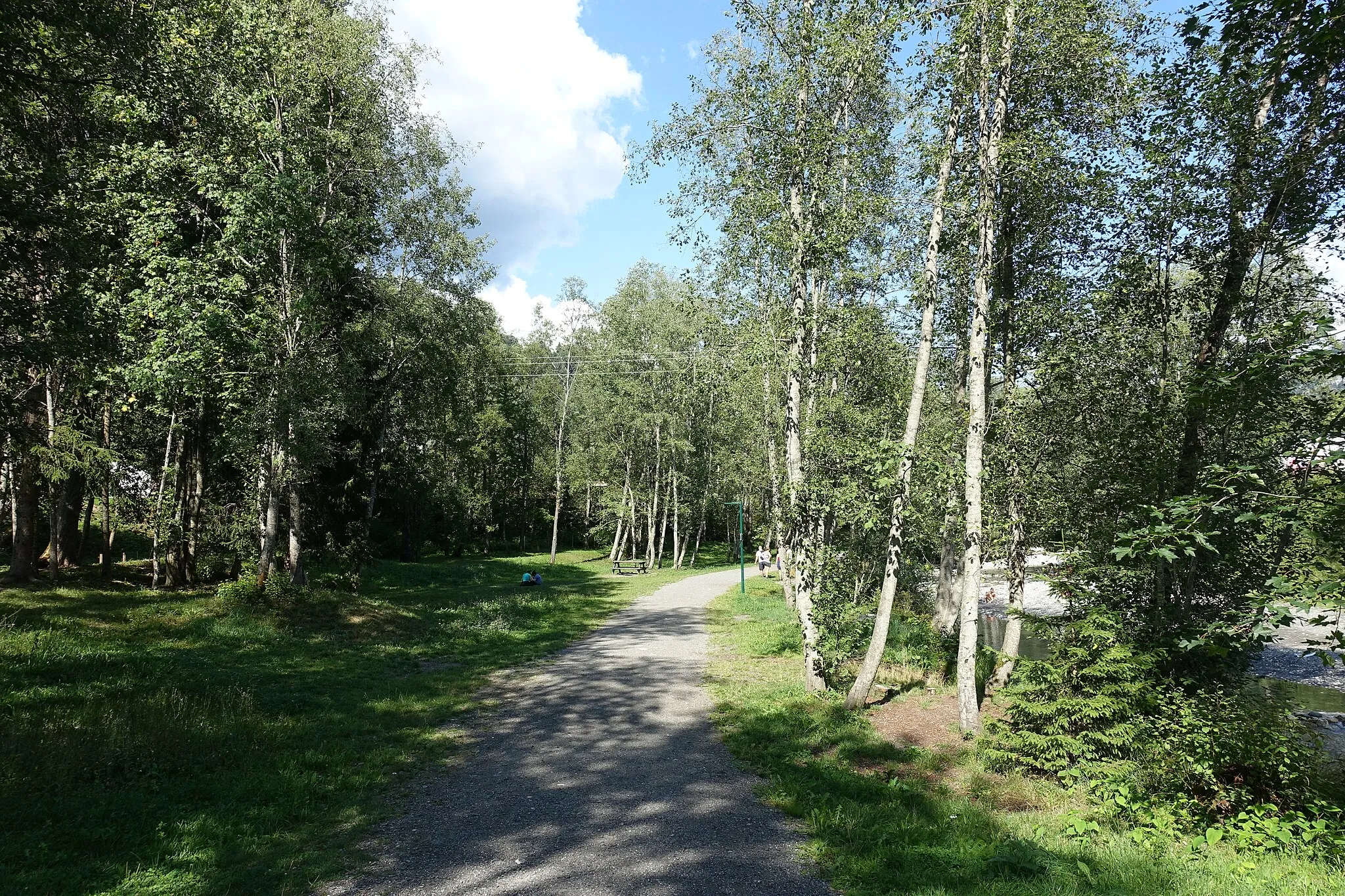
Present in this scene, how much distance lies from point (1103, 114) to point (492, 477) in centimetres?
4097

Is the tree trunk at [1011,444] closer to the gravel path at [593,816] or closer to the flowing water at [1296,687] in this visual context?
the flowing water at [1296,687]

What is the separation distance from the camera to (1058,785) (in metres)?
7.62

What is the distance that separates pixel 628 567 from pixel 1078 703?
105 feet

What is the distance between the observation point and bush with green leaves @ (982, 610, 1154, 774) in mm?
7422

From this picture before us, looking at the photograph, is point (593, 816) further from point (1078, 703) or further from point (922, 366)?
point (922, 366)

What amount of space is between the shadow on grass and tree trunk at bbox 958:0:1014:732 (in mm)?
1005

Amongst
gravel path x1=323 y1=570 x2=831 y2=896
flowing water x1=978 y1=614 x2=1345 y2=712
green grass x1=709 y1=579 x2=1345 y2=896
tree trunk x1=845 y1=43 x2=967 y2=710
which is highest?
tree trunk x1=845 y1=43 x2=967 y2=710

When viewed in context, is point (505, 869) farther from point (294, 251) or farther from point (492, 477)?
point (492, 477)

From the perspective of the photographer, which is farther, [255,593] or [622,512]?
[622,512]

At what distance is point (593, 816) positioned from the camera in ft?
20.5

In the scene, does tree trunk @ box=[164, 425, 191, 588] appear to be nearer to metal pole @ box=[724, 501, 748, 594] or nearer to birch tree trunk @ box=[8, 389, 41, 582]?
birch tree trunk @ box=[8, 389, 41, 582]

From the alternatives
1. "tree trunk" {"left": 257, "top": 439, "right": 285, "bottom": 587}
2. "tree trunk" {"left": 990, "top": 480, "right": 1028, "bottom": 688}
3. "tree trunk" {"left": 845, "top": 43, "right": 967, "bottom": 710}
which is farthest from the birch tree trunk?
"tree trunk" {"left": 990, "top": 480, "right": 1028, "bottom": 688}

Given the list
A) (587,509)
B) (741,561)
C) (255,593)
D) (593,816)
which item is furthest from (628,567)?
(593,816)

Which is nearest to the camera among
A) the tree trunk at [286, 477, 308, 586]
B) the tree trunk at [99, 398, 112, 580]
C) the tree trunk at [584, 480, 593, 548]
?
the tree trunk at [99, 398, 112, 580]
